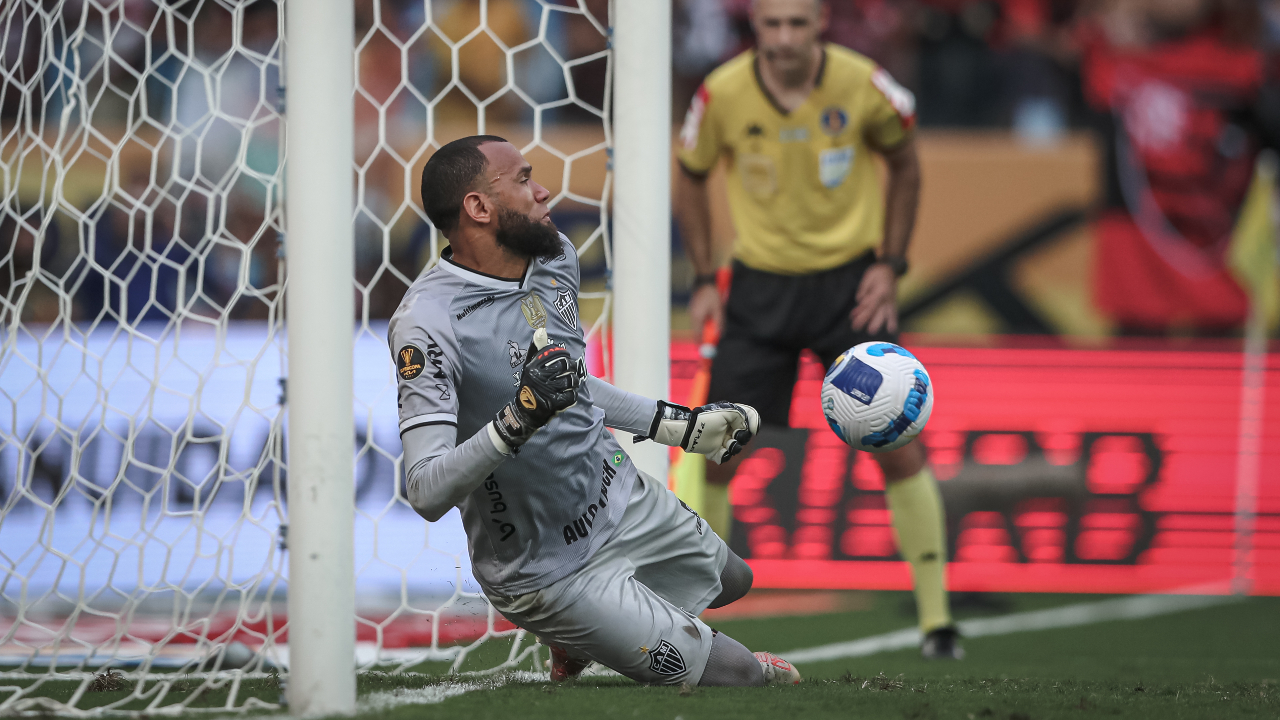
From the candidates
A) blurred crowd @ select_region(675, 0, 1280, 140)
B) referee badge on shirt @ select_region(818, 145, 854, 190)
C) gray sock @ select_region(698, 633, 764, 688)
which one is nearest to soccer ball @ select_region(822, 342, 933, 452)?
gray sock @ select_region(698, 633, 764, 688)

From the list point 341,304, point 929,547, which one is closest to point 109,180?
point 341,304

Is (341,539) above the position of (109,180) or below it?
below

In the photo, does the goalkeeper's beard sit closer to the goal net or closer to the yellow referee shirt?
the goal net

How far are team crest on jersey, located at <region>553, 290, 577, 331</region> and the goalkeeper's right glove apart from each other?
1.75 feet

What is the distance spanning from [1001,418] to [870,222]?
2.90 m

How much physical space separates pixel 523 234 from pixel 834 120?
2.05 meters

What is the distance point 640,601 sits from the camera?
286 centimetres

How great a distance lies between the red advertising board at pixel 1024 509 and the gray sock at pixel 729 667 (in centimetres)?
343

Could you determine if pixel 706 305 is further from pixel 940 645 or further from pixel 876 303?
pixel 940 645

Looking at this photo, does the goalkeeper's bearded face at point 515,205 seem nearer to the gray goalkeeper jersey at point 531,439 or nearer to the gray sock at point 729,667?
the gray goalkeeper jersey at point 531,439

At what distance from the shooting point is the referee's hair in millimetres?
2770

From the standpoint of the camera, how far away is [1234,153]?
9758 millimetres

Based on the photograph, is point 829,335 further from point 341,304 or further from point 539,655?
point 341,304

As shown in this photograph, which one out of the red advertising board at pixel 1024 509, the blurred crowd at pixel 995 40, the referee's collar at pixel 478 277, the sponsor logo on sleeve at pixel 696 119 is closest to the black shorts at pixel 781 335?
the sponsor logo on sleeve at pixel 696 119
